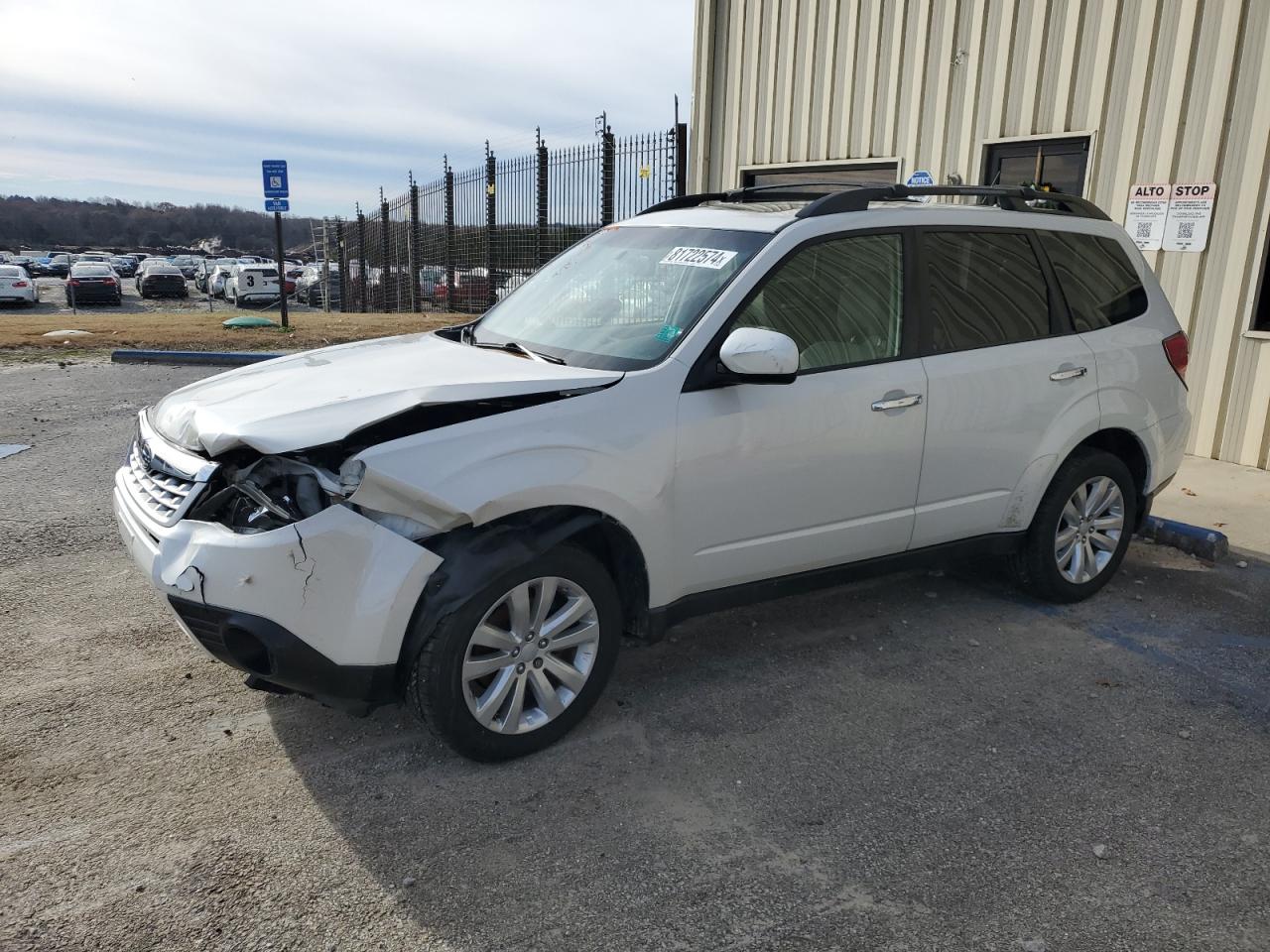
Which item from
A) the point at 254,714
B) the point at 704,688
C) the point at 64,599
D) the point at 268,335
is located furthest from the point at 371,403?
the point at 268,335

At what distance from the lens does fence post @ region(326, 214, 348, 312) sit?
3717 centimetres

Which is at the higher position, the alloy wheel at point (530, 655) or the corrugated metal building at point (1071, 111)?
the corrugated metal building at point (1071, 111)

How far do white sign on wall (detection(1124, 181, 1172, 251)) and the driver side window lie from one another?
474 cm

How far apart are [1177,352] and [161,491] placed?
4813 mm

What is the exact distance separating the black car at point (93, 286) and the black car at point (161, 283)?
344 cm

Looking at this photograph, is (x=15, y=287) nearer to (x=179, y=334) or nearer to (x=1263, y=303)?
(x=179, y=334)

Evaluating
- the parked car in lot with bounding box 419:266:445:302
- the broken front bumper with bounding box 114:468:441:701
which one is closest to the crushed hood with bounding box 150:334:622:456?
the broken front bumper with bounding box 114:468:441:701

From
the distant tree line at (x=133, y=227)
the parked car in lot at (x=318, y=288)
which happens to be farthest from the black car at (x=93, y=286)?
the distant tree line at (x=133, y=227)

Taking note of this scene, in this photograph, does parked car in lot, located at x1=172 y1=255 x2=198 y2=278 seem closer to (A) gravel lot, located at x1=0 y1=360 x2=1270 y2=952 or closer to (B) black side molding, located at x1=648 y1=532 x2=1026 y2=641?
(A) gravel lot, located at x1=0 y1=360 x2=1270 y2=952

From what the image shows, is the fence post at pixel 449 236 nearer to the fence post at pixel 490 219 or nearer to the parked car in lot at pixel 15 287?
the fence post at pixel 490 219

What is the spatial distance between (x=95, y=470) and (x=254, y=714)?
4311 millimetres

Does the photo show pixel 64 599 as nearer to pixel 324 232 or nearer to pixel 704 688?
pixel 704 688

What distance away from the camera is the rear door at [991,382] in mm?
4285

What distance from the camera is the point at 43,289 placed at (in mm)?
49531
